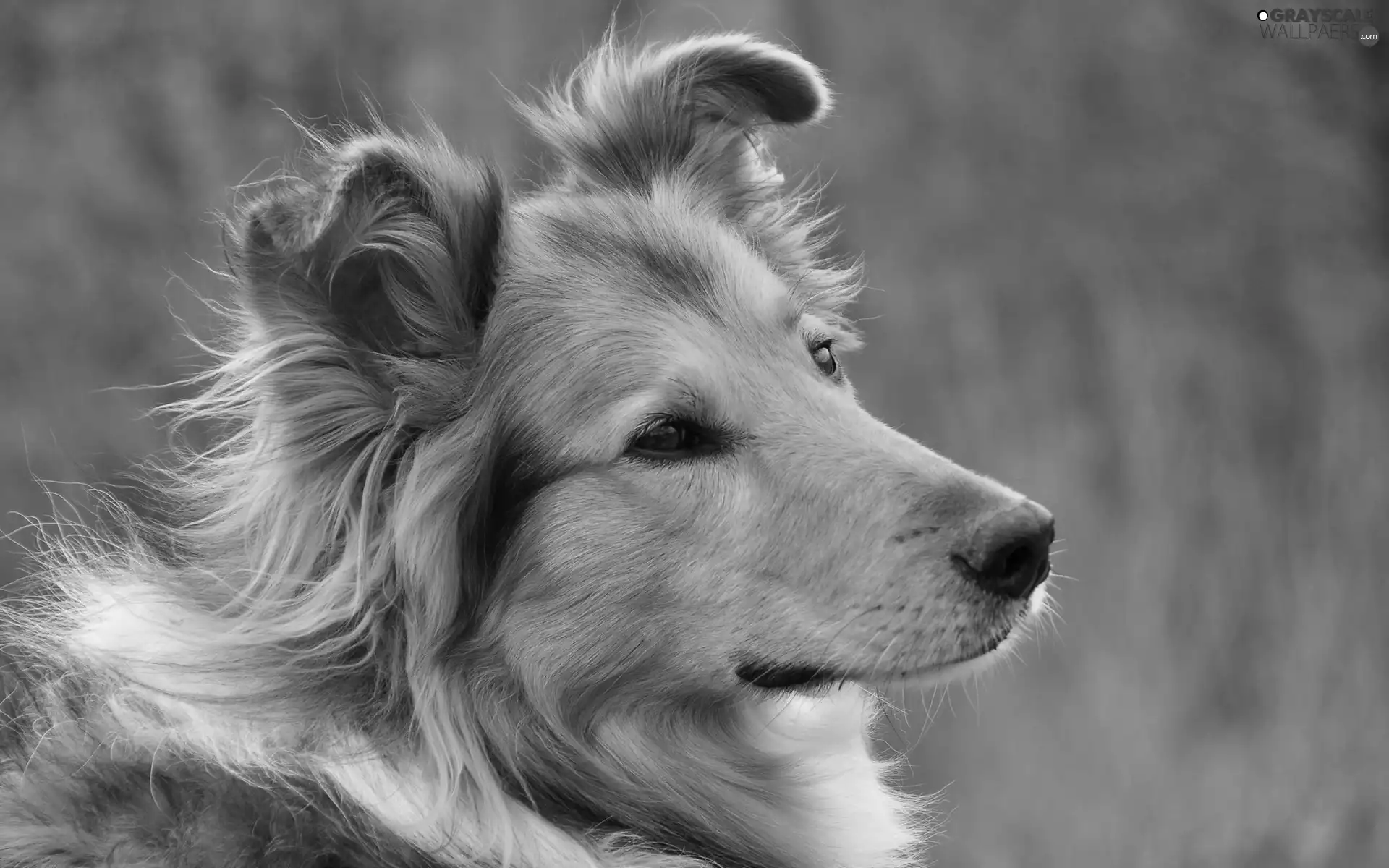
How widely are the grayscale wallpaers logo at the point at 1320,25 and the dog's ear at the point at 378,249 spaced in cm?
809

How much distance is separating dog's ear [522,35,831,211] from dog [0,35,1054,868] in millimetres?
586

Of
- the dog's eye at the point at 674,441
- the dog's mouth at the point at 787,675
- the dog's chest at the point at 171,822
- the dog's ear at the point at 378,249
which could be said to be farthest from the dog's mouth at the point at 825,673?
the dog's ear at the point at 378,249

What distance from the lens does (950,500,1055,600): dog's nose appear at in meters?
3.12

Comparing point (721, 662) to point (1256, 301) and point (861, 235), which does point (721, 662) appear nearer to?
point (861, 235)

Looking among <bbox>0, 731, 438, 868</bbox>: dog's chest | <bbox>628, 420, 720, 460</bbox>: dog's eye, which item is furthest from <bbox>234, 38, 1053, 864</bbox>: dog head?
<bbox>0, 731, 438, 868</bbox>: dog's chest

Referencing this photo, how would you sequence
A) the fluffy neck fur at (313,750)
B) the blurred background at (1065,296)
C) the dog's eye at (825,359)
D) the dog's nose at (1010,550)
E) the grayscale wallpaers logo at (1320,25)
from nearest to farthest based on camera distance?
the fluffy neck fur at (313,750) < the dog's nose at (1010,550) < the dog's eye at (825,359) < the blurred background at (1065,296) < the grayscale wallpaers logo at (1320,25)

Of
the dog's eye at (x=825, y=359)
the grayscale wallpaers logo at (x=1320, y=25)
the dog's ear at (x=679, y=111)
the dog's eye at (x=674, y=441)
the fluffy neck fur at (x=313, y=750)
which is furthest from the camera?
the grayscale wallpaers logo at (x=1320, y=25)

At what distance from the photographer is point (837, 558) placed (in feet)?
10.5

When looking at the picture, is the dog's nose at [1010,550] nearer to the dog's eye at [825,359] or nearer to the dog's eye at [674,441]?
the dog's eye at [674,441]

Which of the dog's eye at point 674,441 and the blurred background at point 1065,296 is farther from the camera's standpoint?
the blurred background at point 1065,296


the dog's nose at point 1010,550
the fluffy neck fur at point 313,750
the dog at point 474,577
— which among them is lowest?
the fluffy neck fur at point 313,750

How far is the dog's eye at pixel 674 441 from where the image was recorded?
3.28 metres

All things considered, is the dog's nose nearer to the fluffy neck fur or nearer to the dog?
the dog

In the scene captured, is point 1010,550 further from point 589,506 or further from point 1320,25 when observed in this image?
point 1320,25
